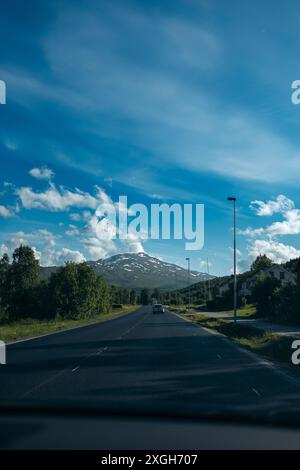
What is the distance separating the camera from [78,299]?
8081 centimetres

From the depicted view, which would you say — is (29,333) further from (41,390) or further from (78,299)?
(78,299)

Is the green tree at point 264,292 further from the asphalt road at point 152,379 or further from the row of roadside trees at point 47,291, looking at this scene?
the asphalt road at point 152,379

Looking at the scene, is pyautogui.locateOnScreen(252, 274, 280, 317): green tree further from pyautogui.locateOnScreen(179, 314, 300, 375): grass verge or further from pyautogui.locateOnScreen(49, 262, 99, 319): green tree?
pyautogui.locateOnScreen(49, 262, 99, 319): green tree

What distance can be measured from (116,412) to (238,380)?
24.8ft

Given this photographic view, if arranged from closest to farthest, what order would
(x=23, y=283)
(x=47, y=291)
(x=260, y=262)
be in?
(x=47, y=291)
(x=23, y=283)
(x=260, y=262)

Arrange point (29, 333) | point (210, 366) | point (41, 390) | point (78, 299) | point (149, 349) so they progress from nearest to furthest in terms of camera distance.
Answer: point (41, 390), point (210, 366), point (149, 349), point (29, 333), point (78, 299)

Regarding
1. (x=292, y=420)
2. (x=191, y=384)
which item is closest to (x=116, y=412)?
(x=292, y=420)

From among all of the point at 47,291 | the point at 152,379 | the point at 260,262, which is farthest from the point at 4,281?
the point at 152,379

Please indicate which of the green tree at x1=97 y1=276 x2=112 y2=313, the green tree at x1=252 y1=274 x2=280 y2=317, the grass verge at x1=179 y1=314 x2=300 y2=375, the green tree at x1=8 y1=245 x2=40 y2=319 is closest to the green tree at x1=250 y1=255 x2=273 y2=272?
the green tree at x1=97 y1=276 x2=112 y2=313

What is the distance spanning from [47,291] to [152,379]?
8249cm

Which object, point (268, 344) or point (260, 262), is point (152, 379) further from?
point (260, 262)

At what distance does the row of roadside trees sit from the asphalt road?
183ft

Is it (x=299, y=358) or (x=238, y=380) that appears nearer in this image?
(x=238, y=380)

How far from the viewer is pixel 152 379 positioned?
13.3 metres
